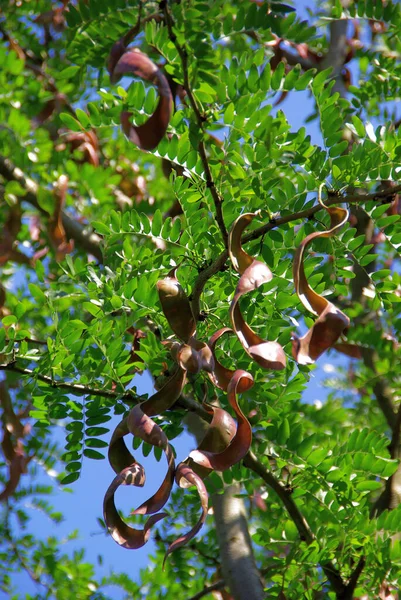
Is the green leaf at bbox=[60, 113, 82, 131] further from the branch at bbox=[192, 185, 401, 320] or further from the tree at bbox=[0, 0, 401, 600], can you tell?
the branch at bbox=[192, 185, 401, 320]

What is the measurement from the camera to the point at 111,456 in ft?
2.96

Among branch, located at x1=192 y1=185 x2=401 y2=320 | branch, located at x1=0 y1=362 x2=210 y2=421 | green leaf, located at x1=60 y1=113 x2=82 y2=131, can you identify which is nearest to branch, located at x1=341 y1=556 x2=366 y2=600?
branch, located at x1=0 y1=362 x2=210 y2=421

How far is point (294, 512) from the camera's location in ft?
3.99

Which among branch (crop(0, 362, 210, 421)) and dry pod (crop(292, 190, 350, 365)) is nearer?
dry pod (crop(292, 190, 350, 365))

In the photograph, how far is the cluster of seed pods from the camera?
0.74 m

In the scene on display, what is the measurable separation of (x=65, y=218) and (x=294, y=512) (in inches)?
43.7

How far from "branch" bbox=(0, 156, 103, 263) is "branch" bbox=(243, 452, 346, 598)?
101 centimetres

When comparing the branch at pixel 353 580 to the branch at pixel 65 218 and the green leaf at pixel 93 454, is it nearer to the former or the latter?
the green leaf at pixel 93 454

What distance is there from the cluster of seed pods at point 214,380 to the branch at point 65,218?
1.19 metres

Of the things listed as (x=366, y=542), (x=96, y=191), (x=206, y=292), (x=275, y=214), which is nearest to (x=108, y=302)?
(x=206, y=292)

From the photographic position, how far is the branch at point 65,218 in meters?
2.07

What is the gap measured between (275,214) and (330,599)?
661 mm

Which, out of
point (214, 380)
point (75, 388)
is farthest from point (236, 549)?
point (214, 380)

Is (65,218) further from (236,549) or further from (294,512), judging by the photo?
(294,512)
